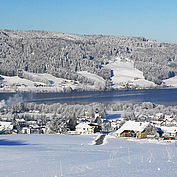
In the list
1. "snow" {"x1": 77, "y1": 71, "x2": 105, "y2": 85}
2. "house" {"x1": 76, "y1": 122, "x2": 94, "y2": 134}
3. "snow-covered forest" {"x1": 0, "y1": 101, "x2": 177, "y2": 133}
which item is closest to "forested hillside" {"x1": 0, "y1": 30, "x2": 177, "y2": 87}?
"snow" {"x1": 77, "y1": 71, "x2": 105, "y2": 85}

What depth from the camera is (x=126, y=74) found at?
492 ft

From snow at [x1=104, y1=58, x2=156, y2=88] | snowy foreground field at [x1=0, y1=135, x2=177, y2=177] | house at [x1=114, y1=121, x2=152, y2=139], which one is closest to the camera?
snowy foreground field at [x1=0, y1=135, x2=177, y2=177]

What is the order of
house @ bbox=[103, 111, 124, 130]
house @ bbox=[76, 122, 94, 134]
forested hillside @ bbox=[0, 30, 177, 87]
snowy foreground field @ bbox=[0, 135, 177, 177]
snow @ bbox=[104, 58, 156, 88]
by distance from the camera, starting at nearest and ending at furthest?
snowy foreground field @ bbox=[0, 135, 177, 177], house @ bbox=[76, 122, 94, 134], house @ bbox=[103, 111, 124, 130], snow @ bbox=[104, 58, 156, 88], forested hillside @ bbox=[0, 30, 177, 87]

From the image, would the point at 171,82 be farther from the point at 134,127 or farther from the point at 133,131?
the point at 133,131

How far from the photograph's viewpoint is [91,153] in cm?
1518

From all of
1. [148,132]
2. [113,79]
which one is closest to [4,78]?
[113,79]

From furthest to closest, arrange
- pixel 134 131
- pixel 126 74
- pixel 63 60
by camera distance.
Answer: pixel 63 60, pixel 126 74, pixel 134 131

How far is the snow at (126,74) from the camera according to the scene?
443ft

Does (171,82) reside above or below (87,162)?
above

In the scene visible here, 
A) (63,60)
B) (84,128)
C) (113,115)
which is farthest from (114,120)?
(63,60)

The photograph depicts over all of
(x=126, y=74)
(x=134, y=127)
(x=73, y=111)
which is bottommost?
(x=73, y=111)

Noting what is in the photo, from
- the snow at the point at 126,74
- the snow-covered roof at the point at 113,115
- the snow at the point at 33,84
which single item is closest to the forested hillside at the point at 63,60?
the snow at the point at 126,74

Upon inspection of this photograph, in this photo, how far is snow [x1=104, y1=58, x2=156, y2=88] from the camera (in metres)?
135

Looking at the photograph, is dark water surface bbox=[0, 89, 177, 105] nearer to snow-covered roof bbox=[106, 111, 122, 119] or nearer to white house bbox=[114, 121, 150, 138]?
snow-covered roof bbox=[106, 111, 122, 119]
